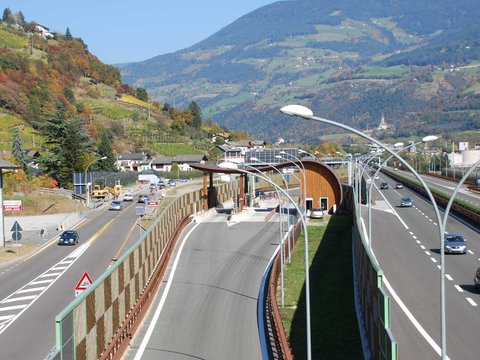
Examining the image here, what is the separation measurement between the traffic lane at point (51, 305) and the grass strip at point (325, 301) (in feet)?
33.9

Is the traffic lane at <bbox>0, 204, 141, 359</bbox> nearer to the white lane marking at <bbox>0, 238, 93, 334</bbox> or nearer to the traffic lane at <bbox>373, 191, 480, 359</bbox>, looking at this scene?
the white lane marking at <bbox>0, 238, 93, 334</bbox>

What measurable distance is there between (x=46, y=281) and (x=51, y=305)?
7.99 metres

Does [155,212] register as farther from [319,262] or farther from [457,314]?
[457,314]

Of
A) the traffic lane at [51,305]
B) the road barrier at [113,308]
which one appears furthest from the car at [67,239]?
the road barrier at [113,308]

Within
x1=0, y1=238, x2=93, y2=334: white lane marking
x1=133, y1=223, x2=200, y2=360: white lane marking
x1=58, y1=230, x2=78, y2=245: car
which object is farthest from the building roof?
x1=133, y1=223, x2=200, y2=360: white lane marking

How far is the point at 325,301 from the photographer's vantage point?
4338cm

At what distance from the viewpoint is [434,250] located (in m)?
56.4

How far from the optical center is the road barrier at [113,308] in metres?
23.7

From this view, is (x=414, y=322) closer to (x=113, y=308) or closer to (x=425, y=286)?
(x=425, y=286)

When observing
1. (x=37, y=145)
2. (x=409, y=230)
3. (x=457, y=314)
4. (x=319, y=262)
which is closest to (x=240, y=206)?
(x=409, y=230)

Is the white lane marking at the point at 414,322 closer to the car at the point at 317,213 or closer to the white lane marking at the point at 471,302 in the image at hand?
the white lane marking at the point at 471,302

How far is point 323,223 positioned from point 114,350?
51557mm

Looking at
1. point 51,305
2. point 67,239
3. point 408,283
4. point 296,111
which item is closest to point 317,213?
point 67,239

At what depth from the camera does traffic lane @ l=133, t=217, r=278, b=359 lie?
32125 millimetres
